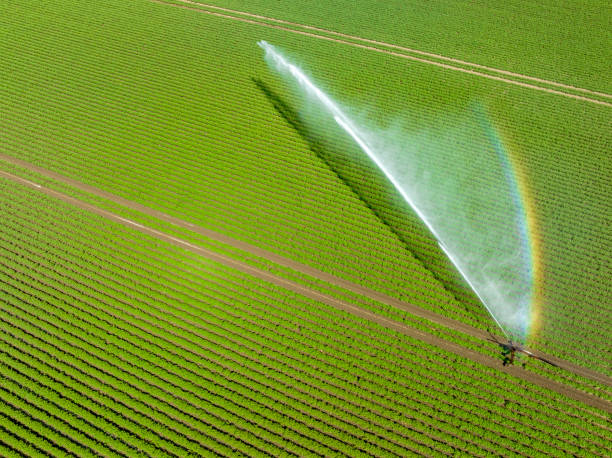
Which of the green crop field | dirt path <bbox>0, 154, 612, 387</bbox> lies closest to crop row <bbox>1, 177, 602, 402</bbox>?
the green crop field

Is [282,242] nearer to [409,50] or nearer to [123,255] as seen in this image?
[123,255]

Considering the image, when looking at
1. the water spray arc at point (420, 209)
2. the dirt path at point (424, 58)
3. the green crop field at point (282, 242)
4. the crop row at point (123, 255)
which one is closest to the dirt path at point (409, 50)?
the dirt path at point (424, 58)

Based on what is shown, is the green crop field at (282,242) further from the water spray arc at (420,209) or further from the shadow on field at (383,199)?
the water spray arc at (420,209)

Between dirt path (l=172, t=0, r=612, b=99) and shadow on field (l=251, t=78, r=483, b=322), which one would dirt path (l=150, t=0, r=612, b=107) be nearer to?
dirt path (l=172, t=0, r=612, b=99)

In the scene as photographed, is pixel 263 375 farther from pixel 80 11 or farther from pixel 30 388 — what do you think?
pixel 80 11

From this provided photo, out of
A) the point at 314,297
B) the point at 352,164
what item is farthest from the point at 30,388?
the point at 352,164
